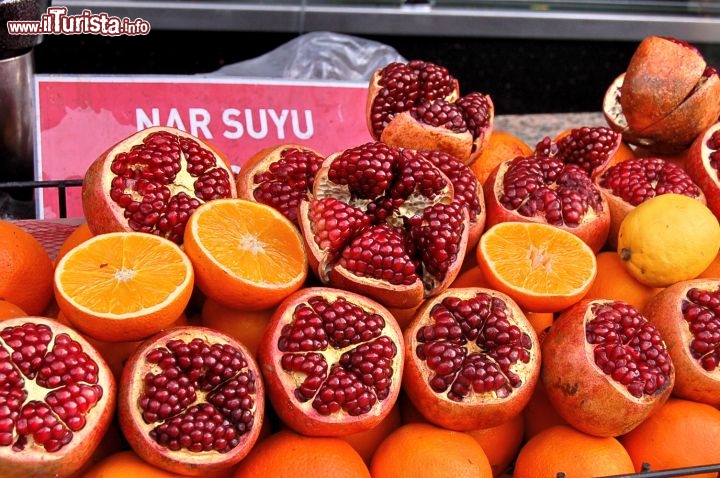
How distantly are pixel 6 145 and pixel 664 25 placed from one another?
2941mm

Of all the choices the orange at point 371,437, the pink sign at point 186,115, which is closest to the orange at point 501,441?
the orange at point 371,437

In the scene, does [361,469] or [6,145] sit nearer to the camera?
[361,469]

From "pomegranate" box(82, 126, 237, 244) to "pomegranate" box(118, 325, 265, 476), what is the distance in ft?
0.76

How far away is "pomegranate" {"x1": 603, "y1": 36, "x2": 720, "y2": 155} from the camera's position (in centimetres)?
173

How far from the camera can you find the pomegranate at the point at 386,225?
127cm

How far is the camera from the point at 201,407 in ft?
3.77

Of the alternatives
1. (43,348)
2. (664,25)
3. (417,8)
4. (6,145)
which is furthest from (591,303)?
(664,25)

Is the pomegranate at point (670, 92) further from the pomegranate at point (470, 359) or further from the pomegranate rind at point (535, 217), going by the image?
the pomegranate at point (470, 359)

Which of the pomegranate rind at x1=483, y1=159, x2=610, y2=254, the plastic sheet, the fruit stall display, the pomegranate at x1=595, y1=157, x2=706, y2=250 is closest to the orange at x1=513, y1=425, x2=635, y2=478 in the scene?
the fruit stall display

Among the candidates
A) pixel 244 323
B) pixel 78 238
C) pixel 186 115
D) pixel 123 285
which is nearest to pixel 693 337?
pixel 244 323

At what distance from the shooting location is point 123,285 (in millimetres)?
1222

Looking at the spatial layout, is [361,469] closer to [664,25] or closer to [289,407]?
[289,407]

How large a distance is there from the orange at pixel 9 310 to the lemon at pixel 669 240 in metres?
1.07

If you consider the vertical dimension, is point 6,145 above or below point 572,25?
below
